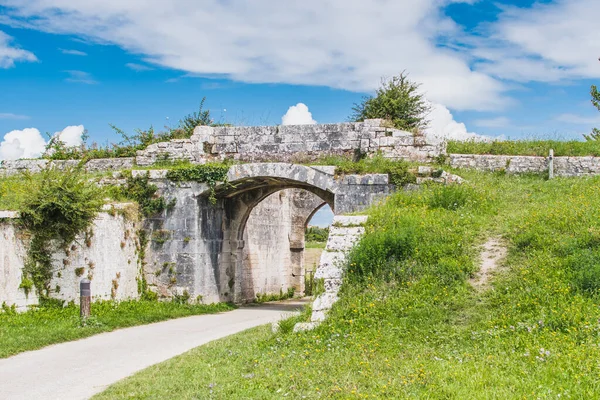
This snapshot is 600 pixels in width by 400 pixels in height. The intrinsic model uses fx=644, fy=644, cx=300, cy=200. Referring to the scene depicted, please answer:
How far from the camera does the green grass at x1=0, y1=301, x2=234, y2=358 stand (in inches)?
414

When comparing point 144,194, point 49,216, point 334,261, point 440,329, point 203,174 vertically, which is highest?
point 203,174

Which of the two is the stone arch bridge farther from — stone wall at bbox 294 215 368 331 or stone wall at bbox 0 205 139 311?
stone wall at bbox 294 215 368 331

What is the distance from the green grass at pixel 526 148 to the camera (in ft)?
56.1

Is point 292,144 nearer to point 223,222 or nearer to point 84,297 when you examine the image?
point 223,222

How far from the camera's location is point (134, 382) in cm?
805

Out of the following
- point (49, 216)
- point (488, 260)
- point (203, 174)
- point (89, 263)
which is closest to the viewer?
point (488, 260)

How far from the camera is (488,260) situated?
10211 millimetres

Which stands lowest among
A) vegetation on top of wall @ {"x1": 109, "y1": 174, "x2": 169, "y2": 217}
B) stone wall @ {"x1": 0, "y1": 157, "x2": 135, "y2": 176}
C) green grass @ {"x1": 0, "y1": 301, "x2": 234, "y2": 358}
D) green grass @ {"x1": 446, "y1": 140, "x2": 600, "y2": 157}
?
green grass @ {"x1": 0, "y1": 301, "x2": 234, "y2": 358}

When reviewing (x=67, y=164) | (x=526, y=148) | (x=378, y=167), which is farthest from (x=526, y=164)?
(x=67, y=164)

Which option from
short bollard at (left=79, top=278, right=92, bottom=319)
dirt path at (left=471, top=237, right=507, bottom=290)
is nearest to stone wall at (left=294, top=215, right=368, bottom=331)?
dirt path at (left=471, top=237, right=507, bottom=290)

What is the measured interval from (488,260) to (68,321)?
767 centimetres

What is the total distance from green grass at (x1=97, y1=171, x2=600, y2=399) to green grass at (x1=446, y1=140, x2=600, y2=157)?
4.61 metres

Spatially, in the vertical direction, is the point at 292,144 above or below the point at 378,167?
above

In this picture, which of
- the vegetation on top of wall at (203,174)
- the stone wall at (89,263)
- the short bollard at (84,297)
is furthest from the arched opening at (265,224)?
the short bollard at (84,297)
